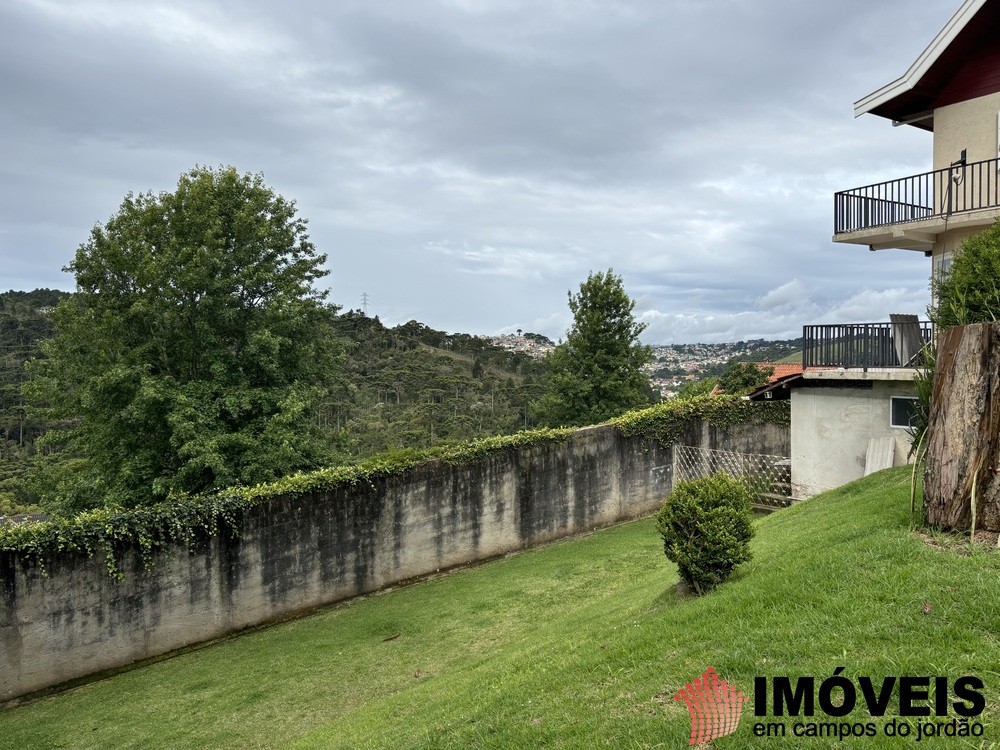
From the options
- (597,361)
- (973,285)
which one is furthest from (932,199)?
(597,361)

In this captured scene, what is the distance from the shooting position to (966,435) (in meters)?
4.74

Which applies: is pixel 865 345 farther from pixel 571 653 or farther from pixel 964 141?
pixel 571 653

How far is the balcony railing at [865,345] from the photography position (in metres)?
11.4

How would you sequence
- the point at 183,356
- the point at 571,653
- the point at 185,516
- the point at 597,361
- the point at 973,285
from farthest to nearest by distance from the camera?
1. the point at 597,361
2. the point at 183,356
3. the point at 185,516
4. the point at 973,285
5. the point at 571,653

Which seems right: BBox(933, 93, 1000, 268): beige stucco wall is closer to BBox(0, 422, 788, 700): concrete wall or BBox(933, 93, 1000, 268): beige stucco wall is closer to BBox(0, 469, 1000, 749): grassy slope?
BBox(0, 469, 1000, 749): grassy slope

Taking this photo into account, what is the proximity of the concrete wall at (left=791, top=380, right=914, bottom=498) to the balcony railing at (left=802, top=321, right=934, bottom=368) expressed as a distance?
0.56 metres

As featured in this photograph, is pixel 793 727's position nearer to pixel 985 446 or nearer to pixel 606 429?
pixel 985 446

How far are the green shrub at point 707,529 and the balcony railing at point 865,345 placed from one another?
6977 mm

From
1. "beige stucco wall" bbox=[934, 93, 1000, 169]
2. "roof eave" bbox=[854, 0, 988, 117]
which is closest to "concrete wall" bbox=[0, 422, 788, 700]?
"beige stucco wall" bbox=[934, 93, 1000, 169]

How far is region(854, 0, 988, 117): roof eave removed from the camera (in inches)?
443

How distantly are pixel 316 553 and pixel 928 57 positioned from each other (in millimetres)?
14543

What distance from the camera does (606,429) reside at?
46.0 ft

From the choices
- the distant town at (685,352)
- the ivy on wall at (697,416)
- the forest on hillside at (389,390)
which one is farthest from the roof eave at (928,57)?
the distant town at (685,352)

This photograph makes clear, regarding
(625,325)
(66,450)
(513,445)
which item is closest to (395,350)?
Answer: (625,325)
